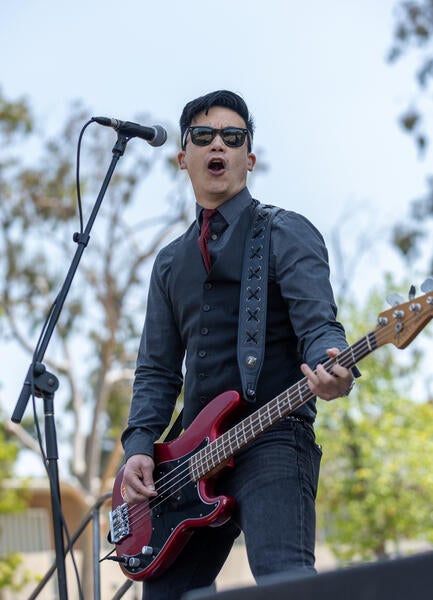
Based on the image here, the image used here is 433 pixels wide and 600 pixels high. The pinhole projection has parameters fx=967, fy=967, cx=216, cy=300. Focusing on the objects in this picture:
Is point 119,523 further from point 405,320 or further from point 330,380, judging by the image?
point 405,320

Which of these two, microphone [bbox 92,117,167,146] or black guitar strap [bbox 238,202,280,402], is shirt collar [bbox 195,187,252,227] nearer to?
black guitar strap [bbox 238,202,280,402]

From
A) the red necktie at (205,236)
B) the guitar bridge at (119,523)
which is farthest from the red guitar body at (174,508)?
the red necktie at (205,236)

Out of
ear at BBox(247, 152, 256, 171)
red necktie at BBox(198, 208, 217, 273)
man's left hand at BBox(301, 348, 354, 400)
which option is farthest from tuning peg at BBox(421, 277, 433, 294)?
ear at BBox(247, 152, 256, 171)

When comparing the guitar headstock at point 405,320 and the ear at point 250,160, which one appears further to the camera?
the ear at point 250,160

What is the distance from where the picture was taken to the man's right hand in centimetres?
366

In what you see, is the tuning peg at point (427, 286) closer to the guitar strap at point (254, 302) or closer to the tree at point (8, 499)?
the guitar strap at point (254, 302)

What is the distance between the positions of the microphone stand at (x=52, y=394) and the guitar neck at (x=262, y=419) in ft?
1.87

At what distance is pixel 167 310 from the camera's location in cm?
390

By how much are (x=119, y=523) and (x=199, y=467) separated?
619mm

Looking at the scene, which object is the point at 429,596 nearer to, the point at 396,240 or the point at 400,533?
the point at 396,240

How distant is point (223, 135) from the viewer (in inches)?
147

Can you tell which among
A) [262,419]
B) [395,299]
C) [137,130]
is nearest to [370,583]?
[395,299]

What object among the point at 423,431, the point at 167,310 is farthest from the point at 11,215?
the point at 167,310

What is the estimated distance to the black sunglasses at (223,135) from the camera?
3738mm
